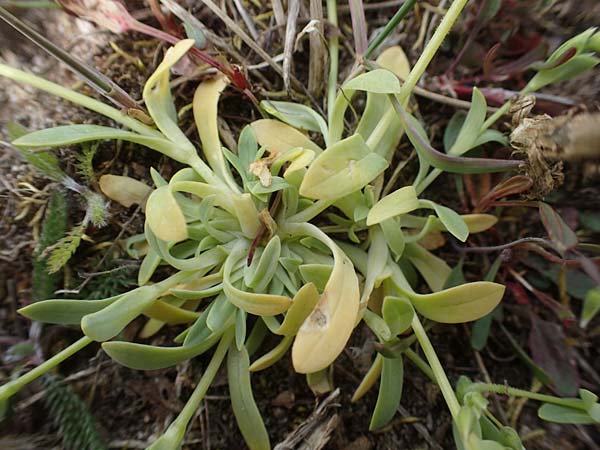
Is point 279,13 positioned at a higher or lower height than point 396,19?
higher

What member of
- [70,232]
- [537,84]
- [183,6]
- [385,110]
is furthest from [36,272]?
[537,84]

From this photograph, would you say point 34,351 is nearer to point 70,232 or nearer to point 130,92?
point 70,232

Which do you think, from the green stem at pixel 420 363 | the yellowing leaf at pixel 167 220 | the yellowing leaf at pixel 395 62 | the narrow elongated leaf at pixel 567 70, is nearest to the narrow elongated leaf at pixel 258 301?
the yellowing leaf at pixel 167 220

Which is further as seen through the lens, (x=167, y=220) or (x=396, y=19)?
(x=396, y=19)

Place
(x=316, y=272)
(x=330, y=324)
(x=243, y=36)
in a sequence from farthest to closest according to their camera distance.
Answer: (x=243, y=36)
(x=316, y=272)
(x=330, y=324)

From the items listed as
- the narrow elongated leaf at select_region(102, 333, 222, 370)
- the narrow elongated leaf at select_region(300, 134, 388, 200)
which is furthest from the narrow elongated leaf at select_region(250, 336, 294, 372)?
the narrow elongated leaf at select_region(300, 134, 388, 200)

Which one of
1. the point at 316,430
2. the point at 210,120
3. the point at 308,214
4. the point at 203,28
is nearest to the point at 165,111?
the point at 210,120

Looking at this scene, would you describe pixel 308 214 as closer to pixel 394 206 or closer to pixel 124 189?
pixel 394 206
